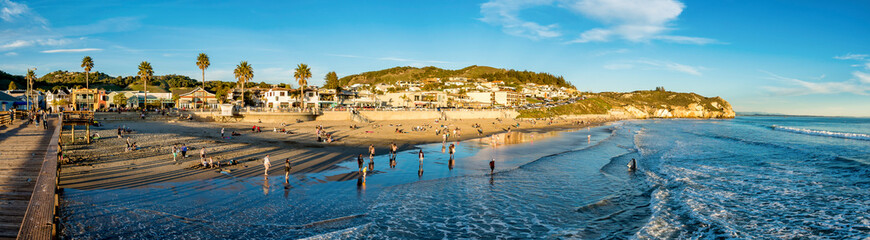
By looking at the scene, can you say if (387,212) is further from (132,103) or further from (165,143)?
(132,103)

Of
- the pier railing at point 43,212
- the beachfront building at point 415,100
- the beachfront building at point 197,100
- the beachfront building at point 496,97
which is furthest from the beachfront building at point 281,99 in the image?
the beachfront building at point 496,97

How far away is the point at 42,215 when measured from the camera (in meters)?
7.40

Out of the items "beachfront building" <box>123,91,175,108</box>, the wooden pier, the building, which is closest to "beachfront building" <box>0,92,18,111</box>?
the building

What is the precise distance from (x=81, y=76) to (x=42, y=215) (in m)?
142

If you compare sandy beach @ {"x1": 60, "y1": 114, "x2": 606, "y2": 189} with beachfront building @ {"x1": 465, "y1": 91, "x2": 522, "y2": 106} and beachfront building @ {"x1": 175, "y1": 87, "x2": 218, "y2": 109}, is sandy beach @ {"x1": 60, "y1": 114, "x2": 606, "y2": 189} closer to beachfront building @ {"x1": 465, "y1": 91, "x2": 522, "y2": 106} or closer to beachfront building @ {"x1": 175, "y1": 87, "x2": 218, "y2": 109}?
beachfront building @ {"x1": 175, "y1": 87, "x2": 218, "y2": 109}

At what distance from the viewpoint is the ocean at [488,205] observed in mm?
11445

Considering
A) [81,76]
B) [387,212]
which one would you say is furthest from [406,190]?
[81,76]

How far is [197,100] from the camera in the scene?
7194 centimetres

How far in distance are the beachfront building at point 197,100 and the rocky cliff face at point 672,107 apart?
388 feet

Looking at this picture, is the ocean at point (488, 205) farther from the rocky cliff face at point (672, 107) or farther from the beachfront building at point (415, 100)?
the rocky cliff face at point (672, 107)

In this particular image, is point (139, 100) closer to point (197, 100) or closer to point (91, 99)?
point (91, 99)

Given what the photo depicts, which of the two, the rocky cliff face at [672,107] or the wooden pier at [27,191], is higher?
the rocky cliff face at [672,107]

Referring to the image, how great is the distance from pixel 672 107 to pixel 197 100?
168485mm

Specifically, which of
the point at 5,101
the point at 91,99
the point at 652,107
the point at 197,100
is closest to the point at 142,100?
the point at 91,99
